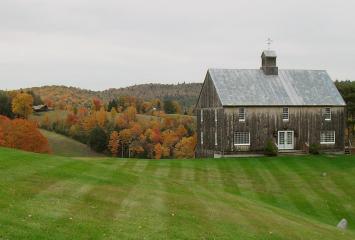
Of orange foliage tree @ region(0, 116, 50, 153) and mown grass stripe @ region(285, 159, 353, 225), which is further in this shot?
orange foliage tree @ region(0, 116, 50, 153)

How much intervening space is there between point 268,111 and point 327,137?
7.67 m

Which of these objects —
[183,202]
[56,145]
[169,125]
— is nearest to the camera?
[183,202]

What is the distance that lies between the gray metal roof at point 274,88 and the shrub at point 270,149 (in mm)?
4075

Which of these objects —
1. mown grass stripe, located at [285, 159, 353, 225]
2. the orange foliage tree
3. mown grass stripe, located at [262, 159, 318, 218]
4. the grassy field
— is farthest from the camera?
the orange foliage tree

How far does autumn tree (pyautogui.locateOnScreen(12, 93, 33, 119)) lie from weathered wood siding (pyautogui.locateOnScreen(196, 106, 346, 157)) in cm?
7344

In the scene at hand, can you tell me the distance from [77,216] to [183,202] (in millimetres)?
6256

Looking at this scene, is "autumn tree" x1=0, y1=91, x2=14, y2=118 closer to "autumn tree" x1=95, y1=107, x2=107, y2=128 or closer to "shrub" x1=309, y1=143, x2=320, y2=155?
"autumn tree" x1=95, y1=107, x2=107, y2=128

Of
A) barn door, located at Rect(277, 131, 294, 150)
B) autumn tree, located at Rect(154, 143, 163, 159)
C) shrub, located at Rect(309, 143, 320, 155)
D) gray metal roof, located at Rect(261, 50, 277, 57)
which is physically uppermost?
gray metal roof, located at Rect(261, 50, 277, 57)

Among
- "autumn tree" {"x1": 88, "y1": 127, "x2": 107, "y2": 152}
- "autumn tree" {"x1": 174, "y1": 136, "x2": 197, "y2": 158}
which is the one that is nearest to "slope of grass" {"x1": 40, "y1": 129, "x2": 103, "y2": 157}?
"autumn tree" {"x1": 88, "y1": 127, "x2": 107, "y2": 152}

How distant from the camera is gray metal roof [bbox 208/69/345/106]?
170 ft

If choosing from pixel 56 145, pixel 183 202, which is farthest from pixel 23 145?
pixel 183 202

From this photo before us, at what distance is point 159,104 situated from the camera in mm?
188250

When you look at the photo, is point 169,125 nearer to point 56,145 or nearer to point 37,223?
point 56,145

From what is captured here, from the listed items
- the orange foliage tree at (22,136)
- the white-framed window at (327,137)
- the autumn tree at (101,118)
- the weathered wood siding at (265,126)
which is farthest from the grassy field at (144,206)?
the autumn tree at (101,118)
